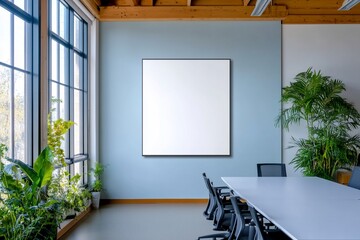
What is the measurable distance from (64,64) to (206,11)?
9.54ft

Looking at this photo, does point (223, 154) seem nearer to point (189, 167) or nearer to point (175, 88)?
point (189, 167)

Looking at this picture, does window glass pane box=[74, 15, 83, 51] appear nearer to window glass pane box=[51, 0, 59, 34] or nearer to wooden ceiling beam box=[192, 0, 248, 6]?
window glass pane box=[51, 0, 59, 34]

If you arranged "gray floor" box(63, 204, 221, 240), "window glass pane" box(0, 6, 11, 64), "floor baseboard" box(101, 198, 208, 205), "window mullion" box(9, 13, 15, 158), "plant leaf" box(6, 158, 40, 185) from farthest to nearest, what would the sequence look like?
"floor baseboard" box(101, 198, 208, 205)
"gray floor" box(63, 204, 221, 240)
"window mullion" box(9, 13, 15, 158)
"window glass pane" box(0, 6, 11, 64)
"plant leaf" box(6, 158, 40, 185)

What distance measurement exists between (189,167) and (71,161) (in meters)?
2.26

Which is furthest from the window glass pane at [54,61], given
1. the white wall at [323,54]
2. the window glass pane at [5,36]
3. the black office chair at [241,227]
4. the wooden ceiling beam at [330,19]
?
the wooden ceiling beam at [330,19]

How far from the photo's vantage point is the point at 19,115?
3.88m

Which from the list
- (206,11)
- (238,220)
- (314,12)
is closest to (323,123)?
(314,12)

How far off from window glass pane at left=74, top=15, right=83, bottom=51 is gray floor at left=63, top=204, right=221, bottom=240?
2.95 meters

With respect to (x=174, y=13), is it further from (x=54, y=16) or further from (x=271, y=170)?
(x=271, y=170)

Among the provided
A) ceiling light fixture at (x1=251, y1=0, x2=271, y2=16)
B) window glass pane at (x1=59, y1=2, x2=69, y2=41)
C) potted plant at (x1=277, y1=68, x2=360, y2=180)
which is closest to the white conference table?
potted plant at (x1=277, y1=68, x2=360, y2=180)

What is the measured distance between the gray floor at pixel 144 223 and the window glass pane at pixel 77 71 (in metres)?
2.26

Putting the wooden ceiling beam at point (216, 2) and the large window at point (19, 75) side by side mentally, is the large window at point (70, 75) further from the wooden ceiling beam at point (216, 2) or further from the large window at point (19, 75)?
the wooden ceiling beam at point (216, 2)

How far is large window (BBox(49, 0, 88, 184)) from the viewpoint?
15.9 ft

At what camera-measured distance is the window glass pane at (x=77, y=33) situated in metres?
5.85
